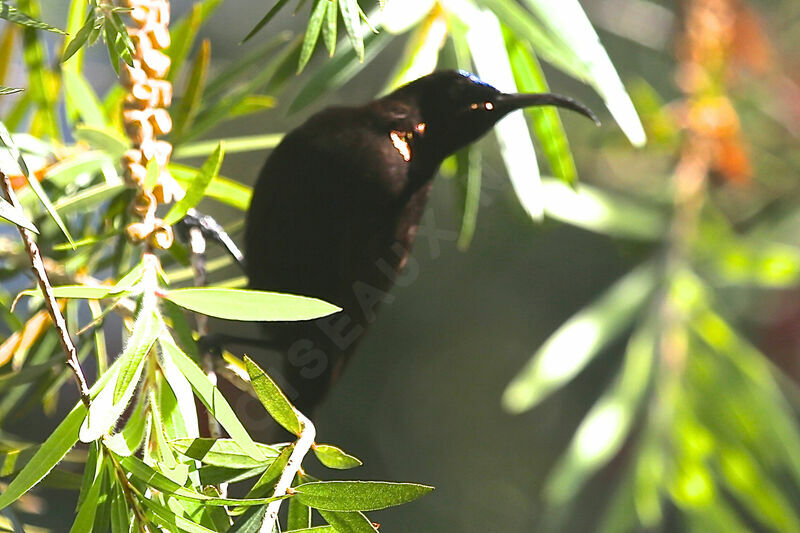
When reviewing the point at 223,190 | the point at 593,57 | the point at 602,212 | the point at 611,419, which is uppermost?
the point at 593,57

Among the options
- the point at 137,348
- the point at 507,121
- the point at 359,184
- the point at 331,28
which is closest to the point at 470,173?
the point at 507,121

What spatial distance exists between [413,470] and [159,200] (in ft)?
4.38

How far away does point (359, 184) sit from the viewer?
65 centimetres

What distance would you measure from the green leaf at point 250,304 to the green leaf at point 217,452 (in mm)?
60

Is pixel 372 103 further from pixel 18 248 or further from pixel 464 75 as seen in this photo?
pixel 18 248

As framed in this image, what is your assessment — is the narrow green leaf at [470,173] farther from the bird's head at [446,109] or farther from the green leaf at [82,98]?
the green leaf at [82,98]

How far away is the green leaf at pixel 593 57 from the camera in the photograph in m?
0.67

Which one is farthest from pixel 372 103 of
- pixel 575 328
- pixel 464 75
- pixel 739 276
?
pixel 739 276

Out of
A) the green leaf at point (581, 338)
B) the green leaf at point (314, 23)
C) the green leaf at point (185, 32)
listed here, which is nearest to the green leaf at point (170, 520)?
the green leaf at point (314, 23)

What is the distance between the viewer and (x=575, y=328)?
1.16 m

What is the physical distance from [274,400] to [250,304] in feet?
0.16

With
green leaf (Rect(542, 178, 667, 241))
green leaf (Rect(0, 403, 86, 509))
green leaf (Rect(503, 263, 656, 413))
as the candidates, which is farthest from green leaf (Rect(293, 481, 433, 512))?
green leaf (Rect(542, 178, 667, 241))

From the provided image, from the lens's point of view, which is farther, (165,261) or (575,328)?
(575,328)

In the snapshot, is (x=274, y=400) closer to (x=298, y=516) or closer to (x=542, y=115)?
(x=298, y=516)
